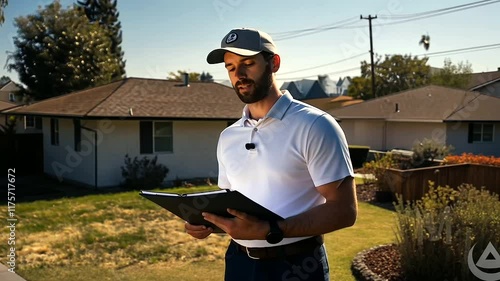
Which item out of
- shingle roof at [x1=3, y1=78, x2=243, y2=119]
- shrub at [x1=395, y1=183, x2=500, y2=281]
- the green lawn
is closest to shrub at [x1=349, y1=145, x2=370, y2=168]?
shingle roof at [x1=3, y1=78, x2=243, y2=119]

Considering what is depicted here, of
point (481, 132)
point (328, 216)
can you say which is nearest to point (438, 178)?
point (328, 216)

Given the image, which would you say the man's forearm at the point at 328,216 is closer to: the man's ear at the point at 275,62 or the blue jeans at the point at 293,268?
the blue jeans at the point at 293,268

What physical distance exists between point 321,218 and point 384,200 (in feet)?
35.7

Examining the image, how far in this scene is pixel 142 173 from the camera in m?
14.5

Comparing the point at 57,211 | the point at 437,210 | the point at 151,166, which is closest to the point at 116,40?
the point at 151,166

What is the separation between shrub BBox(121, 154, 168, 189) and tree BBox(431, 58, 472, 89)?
40475 mm

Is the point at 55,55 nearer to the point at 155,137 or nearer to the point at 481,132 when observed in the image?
the point at 155,137

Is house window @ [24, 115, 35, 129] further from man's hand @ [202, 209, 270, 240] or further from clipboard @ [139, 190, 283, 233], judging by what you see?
man's hand @ [202, 209, 270, 240]

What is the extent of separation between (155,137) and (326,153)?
1409 centimetres

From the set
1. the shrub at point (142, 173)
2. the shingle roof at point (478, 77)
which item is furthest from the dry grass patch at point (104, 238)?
the shingle roof at point (478, 77)

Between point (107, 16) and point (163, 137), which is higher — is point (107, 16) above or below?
above

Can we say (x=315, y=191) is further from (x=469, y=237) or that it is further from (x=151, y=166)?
(x=151, y=166)

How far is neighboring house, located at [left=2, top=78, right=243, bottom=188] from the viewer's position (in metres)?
14.5

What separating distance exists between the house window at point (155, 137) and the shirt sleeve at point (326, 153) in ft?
45.3
